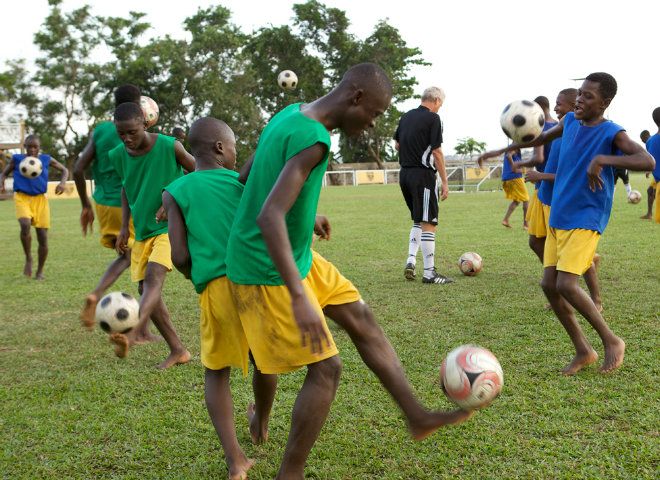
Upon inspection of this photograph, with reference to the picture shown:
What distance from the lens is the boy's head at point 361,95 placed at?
2.66 meters

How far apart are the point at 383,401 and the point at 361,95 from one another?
6.69ft

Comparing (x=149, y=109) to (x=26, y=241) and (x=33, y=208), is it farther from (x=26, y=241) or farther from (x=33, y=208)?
(x=26, y=241)

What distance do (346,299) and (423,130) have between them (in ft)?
17.8

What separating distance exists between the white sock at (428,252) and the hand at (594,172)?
369cm

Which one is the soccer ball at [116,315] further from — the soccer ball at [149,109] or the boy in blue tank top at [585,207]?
the boy in blue tank top at [585,207]

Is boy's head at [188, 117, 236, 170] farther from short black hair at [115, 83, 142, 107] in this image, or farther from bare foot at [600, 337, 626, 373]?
bare foot at [600, 337, 626, 373]

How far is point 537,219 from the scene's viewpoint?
601 cm

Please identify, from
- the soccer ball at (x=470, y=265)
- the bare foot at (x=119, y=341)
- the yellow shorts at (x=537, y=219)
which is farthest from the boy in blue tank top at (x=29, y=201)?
the yellow shorts at (x=537, y=219)

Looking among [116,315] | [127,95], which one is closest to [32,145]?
[127,95]

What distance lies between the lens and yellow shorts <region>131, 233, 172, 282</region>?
16.3 ft

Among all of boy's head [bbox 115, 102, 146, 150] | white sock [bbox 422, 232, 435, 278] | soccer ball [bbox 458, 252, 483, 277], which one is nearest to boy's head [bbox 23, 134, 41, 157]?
boy's head [bbox 115, 102, 146, 150]

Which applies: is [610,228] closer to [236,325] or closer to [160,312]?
[160,312]

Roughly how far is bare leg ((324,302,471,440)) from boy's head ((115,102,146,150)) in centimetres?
252

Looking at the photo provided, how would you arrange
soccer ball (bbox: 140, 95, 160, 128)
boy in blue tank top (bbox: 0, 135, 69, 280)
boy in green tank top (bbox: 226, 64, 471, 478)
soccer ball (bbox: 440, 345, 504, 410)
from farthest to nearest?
boy in blue tank top (bbox: 0, 135, 69, 280) < soccer ball (bbox: 140, 95, 160, 128) < soccer ball (bbox: 440, 345, 504, 410) < boy in green tank top (bbox: 226, 64, 471, 478)
